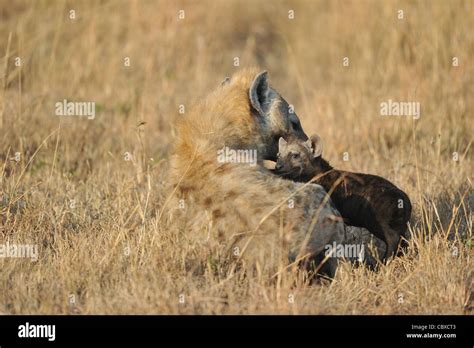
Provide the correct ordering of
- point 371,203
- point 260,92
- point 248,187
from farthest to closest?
point 260,92 → point 371,203 → point 248,187

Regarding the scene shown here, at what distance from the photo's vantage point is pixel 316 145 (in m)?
6.38

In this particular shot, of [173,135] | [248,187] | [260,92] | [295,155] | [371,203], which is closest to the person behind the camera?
[248,187]

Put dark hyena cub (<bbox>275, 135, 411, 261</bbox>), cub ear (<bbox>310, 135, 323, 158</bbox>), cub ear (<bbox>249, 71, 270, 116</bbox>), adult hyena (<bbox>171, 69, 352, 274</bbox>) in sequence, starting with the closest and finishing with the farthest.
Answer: adult hyena (<bbox>171, 69, 352, 274</bbox>), dark hyena cub (<bbox>275, 135, 411, 261</bbox>), cub ear (<bbox>249, 71, 270, 116</bbox>), cub ear (<bbox>310, 135, 323, 158</bbox>)

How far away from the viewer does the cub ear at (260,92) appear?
20.2 feet

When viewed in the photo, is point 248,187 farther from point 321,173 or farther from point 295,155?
point 321,173

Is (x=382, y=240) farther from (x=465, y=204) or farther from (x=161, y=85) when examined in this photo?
(x=161, y=85)

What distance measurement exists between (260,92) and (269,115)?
0.19 m

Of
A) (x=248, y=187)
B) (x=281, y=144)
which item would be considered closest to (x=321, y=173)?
(x=281, y=144)

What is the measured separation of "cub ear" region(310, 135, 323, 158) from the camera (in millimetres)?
6359

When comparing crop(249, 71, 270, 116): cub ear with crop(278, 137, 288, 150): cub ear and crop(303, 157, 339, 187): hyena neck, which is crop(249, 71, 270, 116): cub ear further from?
crop(303, 157, 339, 187): hyena neck

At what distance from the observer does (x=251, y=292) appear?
5.14 meters

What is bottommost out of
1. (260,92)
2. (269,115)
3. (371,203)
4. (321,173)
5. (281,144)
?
(371,203)

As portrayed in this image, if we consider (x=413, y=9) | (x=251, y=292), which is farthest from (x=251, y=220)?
(x=413, y=9)

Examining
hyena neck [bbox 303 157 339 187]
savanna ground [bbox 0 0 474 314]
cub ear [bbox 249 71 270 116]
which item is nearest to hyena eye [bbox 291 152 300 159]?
hyena neck [bbox 303 157 339 187]
